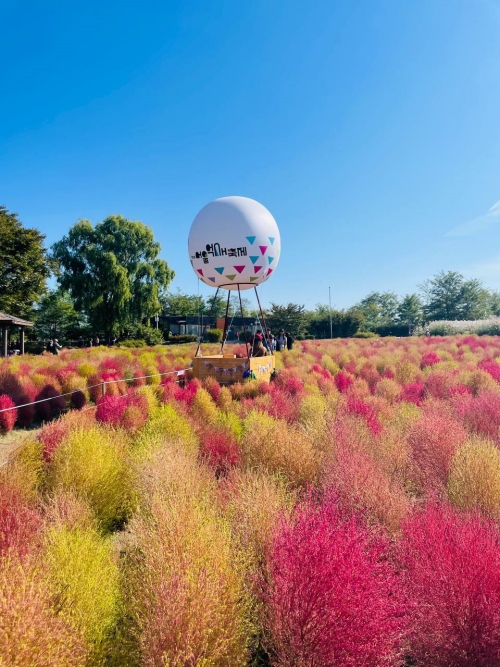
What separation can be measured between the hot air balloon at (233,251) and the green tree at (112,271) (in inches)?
909

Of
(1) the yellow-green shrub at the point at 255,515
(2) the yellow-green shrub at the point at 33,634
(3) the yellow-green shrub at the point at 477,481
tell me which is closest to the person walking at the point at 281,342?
(3) the yellow-green shrub at the point at 477,481

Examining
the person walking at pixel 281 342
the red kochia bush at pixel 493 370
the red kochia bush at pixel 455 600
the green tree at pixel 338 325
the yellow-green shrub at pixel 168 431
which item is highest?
the green tree at pixel 338 325

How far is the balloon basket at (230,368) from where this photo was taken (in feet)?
34.0

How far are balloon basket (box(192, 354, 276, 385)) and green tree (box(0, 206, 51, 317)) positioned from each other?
2351 centimetres

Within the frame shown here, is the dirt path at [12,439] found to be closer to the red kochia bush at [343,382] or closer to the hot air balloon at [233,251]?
the hot air balloon at [233,251]

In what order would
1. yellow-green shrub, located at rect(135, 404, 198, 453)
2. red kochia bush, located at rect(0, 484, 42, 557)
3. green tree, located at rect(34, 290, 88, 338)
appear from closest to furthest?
red kochia bush, located at rect(0, 484, 42, 557) < yellow-green shrub, located at rect(135, 404, 198, 453) < green tree, located at rect(34, 290, 88, 338)

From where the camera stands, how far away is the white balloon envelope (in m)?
10.2

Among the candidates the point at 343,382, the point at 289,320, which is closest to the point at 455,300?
the point at 289,320

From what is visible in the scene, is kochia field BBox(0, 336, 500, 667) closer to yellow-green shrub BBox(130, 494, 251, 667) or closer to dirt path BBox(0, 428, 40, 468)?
yellow-green shrub BBox(130, 494, 251, 667)

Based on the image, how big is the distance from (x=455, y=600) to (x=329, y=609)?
A: 0.73m

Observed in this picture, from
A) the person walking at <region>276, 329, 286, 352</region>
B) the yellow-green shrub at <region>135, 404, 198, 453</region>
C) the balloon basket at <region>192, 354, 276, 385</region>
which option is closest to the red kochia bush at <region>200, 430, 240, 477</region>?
the yellow-green shrub at <region>135, 404, 198, 453</region>

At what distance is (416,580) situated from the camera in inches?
92.6

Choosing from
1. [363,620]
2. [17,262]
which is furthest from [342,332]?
[363,620]

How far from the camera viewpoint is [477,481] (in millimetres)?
3564
